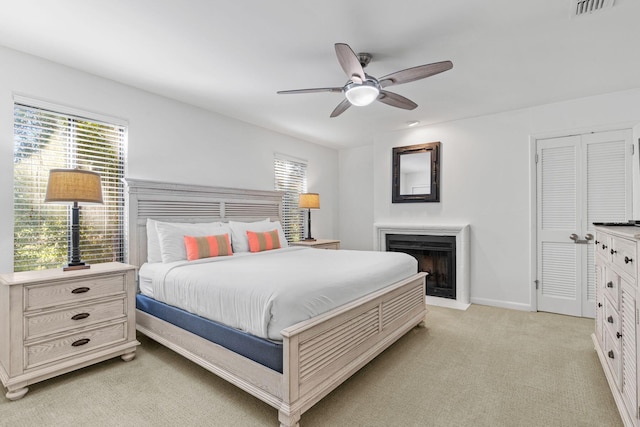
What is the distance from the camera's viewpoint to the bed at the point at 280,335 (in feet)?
5.91

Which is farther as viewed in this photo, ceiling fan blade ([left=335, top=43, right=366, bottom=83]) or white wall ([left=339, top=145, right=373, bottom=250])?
white wall ([left=339, top=145, right=373, bottom=250])

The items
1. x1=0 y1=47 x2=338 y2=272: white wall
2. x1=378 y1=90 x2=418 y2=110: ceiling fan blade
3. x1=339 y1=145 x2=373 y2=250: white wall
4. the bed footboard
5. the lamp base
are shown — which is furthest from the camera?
x1=339 y1=145 x2=373 y2=250: white wall

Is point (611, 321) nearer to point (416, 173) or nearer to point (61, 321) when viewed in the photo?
point (416, 173)

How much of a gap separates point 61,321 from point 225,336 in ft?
4.30

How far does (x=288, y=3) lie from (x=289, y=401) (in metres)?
2.44

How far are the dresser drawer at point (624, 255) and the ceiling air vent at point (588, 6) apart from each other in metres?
1.52

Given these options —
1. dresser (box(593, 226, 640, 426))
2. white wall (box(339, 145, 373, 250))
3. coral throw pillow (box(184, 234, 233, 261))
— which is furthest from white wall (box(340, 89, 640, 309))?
coral throw pillow (box(184, 234, 233, 261))

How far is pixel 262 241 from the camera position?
3898 millimetres

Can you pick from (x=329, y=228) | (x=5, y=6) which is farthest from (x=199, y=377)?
(x=329, y=228)

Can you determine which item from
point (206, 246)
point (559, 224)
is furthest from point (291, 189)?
point (559, 224)

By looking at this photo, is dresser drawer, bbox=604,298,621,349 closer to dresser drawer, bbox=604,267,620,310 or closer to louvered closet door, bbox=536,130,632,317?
dresser drawer, bbox=604,267,620,310

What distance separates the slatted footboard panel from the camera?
1.78 meters

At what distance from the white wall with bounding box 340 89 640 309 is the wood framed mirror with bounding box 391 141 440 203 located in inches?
4.1

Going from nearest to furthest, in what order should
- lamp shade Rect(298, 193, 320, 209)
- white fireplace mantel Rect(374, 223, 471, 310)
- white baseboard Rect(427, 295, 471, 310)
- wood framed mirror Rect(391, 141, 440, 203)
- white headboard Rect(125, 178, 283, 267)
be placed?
white headboard Rect(125, 178, 283, 267)
white baseboard Rect(427, 295, 471, 310)
white fireplace mantel Rect(374, 223, 471, 310)
wood framed mirror Rect(391, 141, 440, 203)
lamp shade Rect(298, 193, 320, 209)
